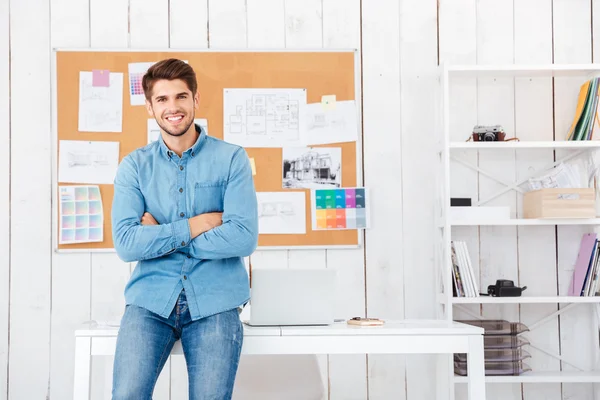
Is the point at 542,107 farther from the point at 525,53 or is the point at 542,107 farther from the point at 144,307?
the point at 144,307

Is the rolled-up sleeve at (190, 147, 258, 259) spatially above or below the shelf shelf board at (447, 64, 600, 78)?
below

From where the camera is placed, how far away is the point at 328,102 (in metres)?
3.52

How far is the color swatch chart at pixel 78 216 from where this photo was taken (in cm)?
344

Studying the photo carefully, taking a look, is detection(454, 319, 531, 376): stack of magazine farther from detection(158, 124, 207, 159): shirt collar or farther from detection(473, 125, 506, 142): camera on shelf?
detection(158, 124, 207, 159): shirt collar

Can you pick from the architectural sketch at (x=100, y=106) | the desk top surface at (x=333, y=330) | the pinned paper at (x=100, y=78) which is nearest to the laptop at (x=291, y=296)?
the desk top surface at (x=333, y=330)

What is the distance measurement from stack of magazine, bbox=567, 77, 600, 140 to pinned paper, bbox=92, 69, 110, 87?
218 cm

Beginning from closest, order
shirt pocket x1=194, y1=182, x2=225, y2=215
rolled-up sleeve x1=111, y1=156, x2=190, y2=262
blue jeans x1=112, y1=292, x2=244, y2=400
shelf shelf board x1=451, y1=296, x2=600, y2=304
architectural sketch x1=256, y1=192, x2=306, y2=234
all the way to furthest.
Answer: blue jeans x1=112, y1=292, x2=244, y2=400 → rolled-up sleeve x1=111, y1=156, x2=190, y2=262 → shirt pocket x1=194, y1=182, x2=225, y2=215 → shelf shelf board x1=451, y1=296, x2=600, y2=304 → architectural sketch x1=256, y1=192, x2=306, y2=234

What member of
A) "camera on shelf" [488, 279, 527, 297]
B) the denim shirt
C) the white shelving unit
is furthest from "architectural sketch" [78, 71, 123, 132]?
"camera on shelf" [488, 279, 527, 297]

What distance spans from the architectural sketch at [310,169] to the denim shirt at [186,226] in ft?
3.74

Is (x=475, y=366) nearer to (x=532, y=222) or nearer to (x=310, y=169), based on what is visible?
(x=532, y=222)

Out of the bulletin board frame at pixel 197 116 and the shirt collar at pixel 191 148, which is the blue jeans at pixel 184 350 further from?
the bulletin board frame at pixel 197 116

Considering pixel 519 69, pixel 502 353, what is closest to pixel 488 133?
pixel 519 69

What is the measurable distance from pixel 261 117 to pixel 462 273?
1.16 metres

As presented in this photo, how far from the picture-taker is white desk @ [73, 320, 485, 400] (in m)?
2.21
